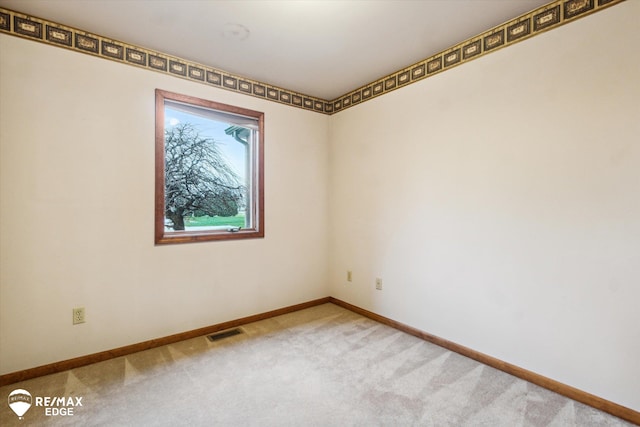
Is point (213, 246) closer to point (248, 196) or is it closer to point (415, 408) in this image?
point (248, 196)

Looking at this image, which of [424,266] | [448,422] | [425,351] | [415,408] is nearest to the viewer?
[448,422]

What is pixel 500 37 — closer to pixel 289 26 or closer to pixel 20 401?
pixel 289 26

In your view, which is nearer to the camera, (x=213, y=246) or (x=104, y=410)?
(x=104, y=410)

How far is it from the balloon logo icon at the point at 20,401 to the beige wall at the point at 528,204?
2806 mm

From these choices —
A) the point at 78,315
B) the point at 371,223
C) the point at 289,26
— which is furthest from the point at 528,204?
the point at 78,315

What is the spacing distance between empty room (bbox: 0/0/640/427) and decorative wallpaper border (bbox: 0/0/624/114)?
1 centimetres

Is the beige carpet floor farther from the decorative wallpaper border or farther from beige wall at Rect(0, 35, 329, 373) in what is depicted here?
the decorative wallpaper border

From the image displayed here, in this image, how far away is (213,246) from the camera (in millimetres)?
2904

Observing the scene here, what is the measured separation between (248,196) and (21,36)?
2055mm

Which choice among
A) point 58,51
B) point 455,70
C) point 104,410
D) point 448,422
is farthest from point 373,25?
point 104,410

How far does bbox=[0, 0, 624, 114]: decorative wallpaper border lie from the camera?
198 cm

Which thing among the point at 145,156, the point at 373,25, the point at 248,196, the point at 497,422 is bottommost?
the point at 497,422

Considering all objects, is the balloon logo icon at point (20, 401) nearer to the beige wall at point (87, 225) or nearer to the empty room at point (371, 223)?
the empty room at point (371, 223)

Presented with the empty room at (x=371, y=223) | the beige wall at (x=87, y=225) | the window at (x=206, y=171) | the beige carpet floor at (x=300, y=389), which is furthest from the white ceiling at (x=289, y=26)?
the beige carpet floor at (x=300, y=389)
